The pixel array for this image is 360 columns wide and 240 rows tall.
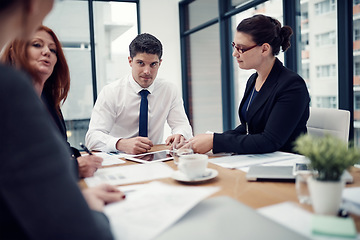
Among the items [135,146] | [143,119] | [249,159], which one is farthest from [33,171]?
[143,119]

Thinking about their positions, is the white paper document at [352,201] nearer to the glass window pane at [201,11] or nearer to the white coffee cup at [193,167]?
the white coffee cup at [193,167]

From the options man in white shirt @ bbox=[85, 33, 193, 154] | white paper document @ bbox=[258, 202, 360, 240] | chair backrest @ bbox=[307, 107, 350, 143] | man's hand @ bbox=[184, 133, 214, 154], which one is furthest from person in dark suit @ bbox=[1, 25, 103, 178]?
chair backrest @ bbox=[307, 107, 350, 143]

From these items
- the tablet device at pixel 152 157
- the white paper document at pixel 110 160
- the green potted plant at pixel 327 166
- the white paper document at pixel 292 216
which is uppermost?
the green potted plant at pixel 327 166

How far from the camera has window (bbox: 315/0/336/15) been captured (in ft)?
8.41

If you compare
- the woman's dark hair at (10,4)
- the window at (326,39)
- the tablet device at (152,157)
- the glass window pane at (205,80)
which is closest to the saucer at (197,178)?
the tablet device at (152,157)

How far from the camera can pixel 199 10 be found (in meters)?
4.84

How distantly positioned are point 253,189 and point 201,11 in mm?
4290

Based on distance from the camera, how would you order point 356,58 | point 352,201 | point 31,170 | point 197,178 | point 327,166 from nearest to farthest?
point 31,170
point 327,166
point 352,201
point 197,178
point 356,58

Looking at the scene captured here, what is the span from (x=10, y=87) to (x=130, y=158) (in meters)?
1.09

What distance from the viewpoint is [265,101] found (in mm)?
1665

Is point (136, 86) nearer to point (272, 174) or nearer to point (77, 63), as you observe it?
point (272, 174)

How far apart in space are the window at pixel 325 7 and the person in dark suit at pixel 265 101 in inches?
40.1

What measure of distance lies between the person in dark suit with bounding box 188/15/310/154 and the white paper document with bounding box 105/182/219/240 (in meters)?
0.66

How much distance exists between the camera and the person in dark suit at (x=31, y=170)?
1.47ft
